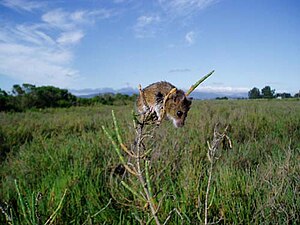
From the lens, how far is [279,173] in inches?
116

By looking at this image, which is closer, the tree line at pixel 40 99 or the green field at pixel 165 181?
the green field at pixel 165 181

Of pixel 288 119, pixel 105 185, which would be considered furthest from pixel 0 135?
pixel 288 119

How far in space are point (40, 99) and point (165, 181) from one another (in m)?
14.2

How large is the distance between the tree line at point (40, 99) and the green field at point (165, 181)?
7958mm

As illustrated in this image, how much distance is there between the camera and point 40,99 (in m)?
16.2

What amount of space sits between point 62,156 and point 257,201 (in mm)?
3034

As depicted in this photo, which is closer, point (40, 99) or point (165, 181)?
point (165, 181)

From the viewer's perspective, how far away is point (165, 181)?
3389mm

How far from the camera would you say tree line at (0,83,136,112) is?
14734 millimetres

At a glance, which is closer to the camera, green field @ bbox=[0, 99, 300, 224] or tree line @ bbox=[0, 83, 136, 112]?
green field @ bbox=[0, 99, 300, 224]

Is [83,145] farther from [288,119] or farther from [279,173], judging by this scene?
[288,119]

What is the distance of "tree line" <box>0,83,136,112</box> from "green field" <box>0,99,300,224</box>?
26.1ft

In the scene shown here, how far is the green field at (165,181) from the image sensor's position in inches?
98.0

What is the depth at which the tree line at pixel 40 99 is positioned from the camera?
14.7 metres
